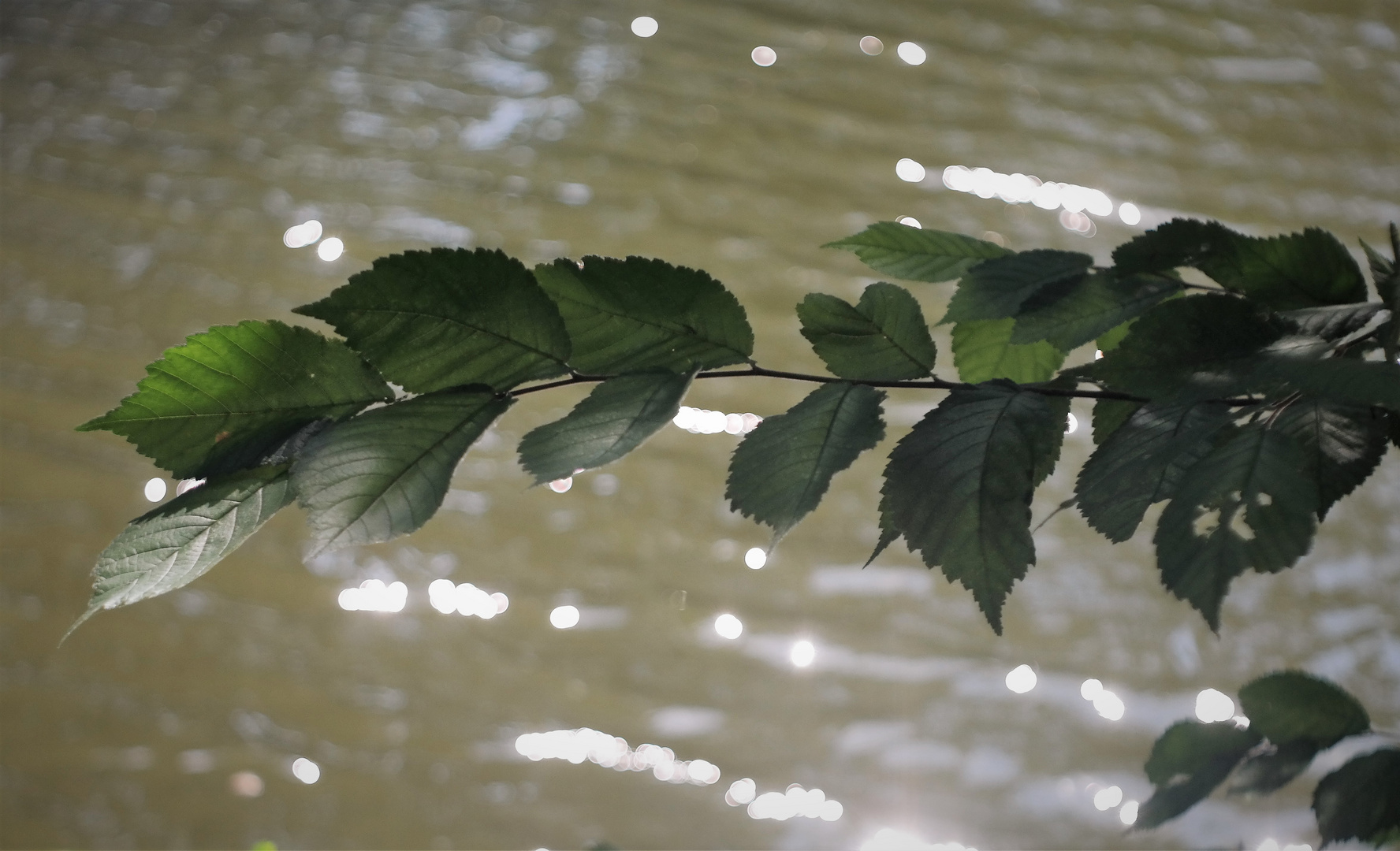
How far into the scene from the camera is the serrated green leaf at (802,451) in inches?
8.0

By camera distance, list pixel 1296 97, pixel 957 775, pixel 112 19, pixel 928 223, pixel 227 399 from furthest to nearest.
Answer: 1. pixel 112 19
2. pixel 1296 97
3. pixel 928 223
4. pixel 957 775
5. pixel 227 399

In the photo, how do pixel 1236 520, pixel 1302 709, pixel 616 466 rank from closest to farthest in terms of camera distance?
pixel 1236 520, pixel 1302 709, pixel 616 466

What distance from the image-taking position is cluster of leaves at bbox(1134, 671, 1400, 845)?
26cm

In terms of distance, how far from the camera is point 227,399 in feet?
0.65

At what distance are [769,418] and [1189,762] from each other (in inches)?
7.8

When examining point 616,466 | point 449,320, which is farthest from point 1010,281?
point 616,466

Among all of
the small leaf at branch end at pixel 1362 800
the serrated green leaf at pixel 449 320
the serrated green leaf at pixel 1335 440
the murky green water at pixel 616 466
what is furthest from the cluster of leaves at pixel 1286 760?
the murky green water at pixel 616 466

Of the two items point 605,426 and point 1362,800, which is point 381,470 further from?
point 1362,800

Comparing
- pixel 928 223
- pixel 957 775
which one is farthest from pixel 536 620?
pixel 928 223

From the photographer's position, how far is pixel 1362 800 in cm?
26

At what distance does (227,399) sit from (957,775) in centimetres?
93

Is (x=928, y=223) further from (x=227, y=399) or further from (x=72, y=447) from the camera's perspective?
(x=227, y=399)

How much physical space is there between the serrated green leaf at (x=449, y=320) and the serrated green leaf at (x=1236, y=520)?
0.11 metres

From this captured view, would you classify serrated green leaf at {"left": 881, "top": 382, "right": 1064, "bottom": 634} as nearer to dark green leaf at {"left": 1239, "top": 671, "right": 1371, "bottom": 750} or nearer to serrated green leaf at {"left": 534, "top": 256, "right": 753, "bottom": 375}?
serrated green leaf at {"left": 534, "top": 256, "right": 753, "bottom": 375}
